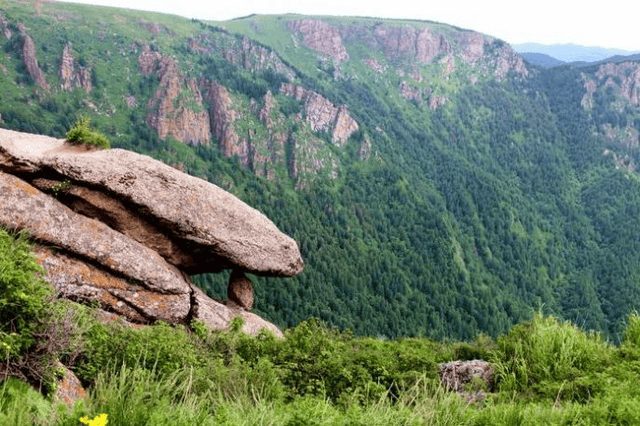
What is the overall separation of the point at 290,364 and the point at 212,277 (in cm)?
17640

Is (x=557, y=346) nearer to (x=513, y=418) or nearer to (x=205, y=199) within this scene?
(x=513, y=418)

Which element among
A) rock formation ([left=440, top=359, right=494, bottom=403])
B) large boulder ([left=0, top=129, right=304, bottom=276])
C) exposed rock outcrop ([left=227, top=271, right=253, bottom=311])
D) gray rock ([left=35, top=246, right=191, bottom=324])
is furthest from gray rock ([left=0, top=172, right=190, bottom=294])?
rock formation ([left=440, top=359, right=494, bottom=403])

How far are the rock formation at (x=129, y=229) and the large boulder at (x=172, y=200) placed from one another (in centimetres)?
5

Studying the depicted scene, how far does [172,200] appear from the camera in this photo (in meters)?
22.8

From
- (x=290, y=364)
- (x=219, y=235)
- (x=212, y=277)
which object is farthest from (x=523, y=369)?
(x=212, y=277)

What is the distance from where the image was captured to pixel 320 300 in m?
195

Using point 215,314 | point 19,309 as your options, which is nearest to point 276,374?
point 19,309

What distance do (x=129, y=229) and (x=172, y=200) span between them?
242 centimetres

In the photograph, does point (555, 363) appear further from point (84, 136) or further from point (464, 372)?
point (84, 136)

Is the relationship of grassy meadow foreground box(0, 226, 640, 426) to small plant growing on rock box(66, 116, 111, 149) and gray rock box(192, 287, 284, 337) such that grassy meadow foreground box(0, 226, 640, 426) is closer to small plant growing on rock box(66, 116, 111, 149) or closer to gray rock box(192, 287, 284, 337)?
gray rock box(192, 287, 284, 337)

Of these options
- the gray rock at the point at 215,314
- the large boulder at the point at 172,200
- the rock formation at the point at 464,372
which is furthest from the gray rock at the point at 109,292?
the rock formation at the point at 464,372

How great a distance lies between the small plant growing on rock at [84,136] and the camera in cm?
2355

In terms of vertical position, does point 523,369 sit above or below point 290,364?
above

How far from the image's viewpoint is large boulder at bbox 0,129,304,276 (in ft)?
68.6
